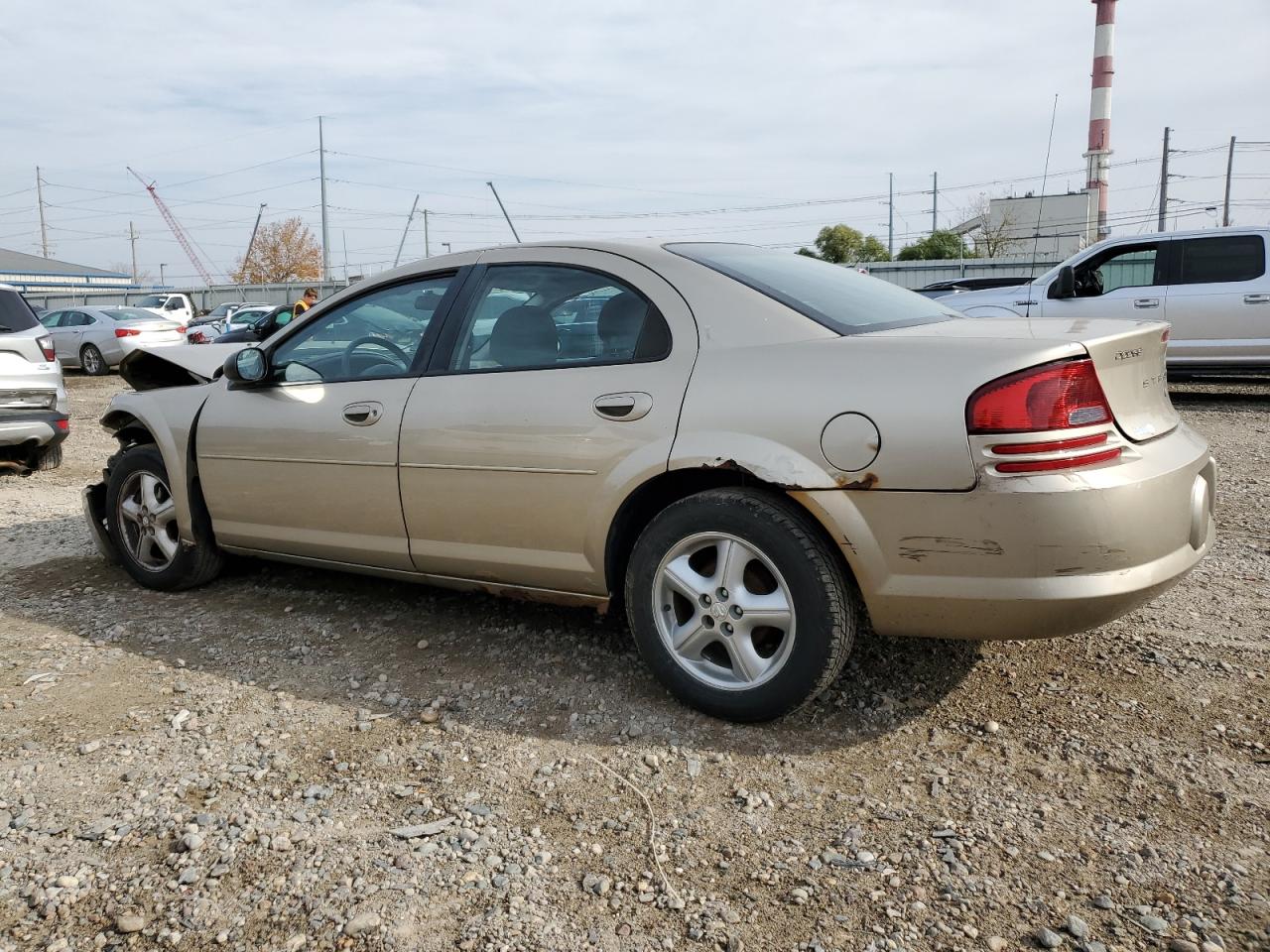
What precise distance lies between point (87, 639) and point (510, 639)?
5.84 ft

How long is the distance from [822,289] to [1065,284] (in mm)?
8503

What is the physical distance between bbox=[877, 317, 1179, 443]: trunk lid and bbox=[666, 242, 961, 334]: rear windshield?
17cm

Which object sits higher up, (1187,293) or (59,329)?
(1187,293)

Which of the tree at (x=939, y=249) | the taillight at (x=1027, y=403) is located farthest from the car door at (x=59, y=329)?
the tree at (x=939, y=249)

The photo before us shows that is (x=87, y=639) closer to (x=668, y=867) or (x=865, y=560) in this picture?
(x=668, y=867)

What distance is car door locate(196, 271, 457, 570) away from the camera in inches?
151

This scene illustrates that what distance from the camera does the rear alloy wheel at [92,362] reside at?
20.3 m

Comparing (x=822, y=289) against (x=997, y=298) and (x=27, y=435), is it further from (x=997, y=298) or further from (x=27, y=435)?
(x=997, y=298)

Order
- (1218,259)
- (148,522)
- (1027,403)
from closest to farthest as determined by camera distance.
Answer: (1027,403) < (148,522) < (1218,259)

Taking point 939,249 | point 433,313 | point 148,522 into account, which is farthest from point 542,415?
point 939,249

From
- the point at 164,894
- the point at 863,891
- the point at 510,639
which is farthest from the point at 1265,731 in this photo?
the point at 164,894

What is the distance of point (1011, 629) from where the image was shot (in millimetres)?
2807

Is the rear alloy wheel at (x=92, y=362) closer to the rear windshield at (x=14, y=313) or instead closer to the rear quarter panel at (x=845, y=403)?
the rear windshield at (x=14, y=313)

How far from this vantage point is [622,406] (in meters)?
3.23
